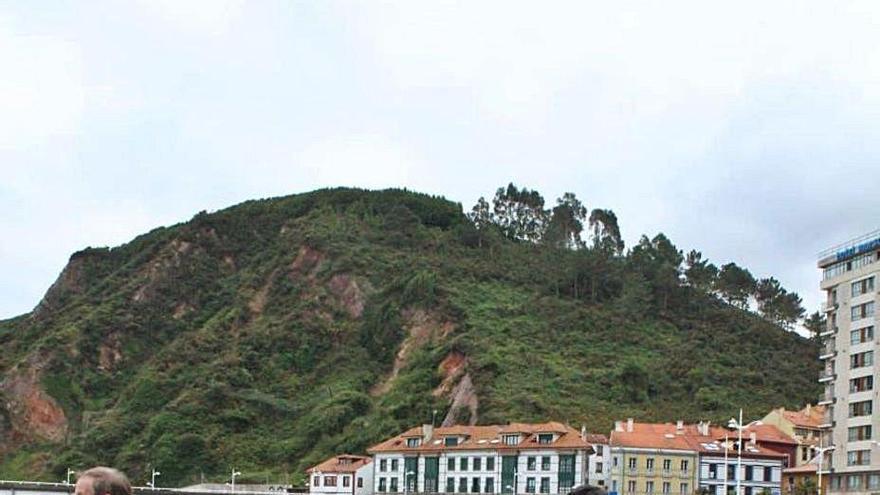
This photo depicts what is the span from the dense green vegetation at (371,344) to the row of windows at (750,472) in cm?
1420

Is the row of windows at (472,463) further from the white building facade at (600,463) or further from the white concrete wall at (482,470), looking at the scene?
the white building facade at (600,463)

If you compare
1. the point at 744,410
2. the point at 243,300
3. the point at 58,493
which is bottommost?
the point at 58,493

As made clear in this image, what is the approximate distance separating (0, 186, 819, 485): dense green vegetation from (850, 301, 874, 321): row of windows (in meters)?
30.6

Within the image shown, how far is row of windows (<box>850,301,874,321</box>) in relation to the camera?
3548 inches

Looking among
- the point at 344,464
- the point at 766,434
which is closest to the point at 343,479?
the point at 344,464

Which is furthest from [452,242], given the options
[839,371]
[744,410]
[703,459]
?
[839,371]

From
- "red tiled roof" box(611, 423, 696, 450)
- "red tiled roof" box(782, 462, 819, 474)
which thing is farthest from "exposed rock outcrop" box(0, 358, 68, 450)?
"red tiled roof" box(782, 462, 819, 474)

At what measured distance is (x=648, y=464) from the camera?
4099 inches

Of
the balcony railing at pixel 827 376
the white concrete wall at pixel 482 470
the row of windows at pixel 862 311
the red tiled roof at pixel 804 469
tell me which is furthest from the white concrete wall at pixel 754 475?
the row of windows at pixel 862 311

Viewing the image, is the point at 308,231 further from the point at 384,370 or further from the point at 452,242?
the point at 384,370

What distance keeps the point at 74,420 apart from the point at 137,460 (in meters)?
21.2

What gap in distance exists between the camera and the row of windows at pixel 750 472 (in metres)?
104

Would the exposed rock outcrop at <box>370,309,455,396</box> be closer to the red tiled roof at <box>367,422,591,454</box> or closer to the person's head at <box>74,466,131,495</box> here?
the red tiled roof at <box>367,422,591,454</box>

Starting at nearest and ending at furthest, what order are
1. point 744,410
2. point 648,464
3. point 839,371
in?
1. point 839,371
2. point 648,464
3. point 744,410
